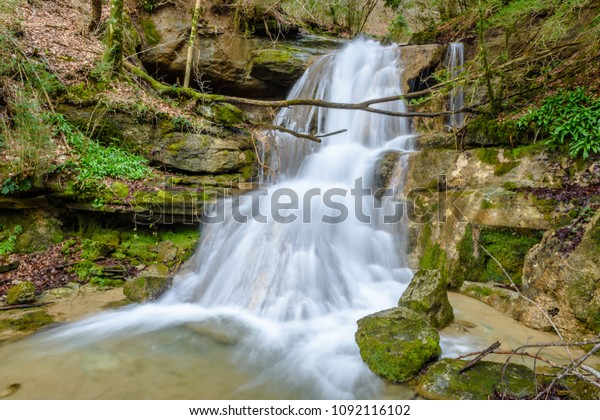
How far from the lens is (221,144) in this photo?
7.04 metres

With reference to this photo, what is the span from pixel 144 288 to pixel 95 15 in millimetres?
7518

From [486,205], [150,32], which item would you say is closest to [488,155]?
[486,205]

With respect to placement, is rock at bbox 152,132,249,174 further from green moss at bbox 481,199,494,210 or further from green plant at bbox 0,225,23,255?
green moss at bbox 481,199,494,210

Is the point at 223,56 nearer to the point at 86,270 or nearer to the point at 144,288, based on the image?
the point at 86,270

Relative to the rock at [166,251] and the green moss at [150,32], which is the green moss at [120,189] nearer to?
the rock at [166,251]

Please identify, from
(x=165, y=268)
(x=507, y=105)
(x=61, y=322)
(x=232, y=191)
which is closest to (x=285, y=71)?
(x=232, y=191)

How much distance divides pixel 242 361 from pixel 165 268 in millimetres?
2878

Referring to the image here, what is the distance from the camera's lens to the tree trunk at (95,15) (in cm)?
806

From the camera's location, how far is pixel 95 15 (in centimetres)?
823

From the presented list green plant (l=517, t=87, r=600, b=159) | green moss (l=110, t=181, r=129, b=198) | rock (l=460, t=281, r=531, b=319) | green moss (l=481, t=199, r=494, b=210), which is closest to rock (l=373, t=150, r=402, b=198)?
green moss (l=481, t=199, r=494, b=210)

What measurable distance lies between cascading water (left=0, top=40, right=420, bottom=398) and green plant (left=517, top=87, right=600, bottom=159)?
7.45 feet

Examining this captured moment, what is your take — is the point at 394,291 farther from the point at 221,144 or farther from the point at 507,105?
the point at 221,144

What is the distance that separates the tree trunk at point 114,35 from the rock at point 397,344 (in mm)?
7224

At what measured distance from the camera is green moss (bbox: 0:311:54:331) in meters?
3.88
